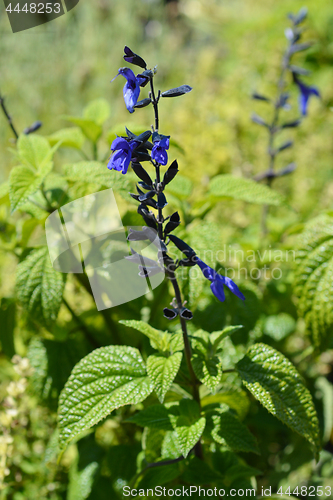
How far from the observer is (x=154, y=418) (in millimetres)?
1043

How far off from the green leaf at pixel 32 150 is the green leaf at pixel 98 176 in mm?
170

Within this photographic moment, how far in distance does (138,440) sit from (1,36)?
5.06 metres

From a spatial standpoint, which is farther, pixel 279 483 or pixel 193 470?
pixel 279 483

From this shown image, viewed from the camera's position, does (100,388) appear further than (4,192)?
No

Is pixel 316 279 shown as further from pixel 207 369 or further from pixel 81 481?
pixel 81 481

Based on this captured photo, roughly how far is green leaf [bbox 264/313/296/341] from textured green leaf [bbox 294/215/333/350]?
26 centimetres

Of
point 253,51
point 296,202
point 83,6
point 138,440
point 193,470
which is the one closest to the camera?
point 193,470

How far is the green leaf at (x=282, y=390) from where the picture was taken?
0.95 metres

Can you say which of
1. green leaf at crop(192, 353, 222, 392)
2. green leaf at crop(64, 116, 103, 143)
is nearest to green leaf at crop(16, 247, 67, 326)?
green leaf at crop(192, 353, 222, 392)

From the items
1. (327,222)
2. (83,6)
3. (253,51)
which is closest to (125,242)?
(327,222)

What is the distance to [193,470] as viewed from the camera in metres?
1.06

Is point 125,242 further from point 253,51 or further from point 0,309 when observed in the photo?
point 253,51

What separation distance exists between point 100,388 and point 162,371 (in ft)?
0.64

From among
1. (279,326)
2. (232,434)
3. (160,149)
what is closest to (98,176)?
(160,149)
